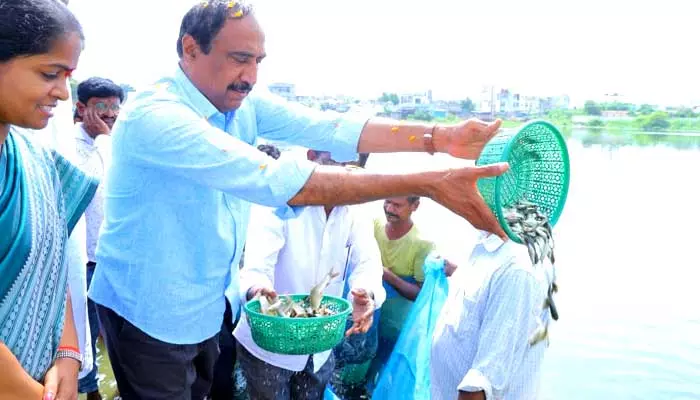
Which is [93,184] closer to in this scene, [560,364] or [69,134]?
[69,134]

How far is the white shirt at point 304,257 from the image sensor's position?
9.55 feet

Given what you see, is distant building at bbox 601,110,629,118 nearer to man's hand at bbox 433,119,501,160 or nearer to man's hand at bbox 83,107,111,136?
man's hand at bbox 83,107,111,136

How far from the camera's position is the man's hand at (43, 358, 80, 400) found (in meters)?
1.58

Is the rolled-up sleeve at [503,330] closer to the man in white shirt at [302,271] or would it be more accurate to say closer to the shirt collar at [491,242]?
the shirt collar at [491,242]

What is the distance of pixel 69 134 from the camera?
2.27m

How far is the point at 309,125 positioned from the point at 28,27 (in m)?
Result: 1.41

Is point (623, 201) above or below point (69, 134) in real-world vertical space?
below

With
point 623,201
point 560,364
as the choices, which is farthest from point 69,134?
point 623,201

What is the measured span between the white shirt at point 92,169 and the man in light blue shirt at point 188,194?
188cm

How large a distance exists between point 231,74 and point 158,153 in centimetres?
42

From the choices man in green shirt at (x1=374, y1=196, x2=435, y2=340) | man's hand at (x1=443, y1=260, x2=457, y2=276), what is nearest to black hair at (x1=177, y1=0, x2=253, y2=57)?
man in green shirt at (x1=374, y1=196, x2=435, y2=340)

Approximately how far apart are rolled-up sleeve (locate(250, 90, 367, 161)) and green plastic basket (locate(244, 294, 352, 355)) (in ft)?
2.35

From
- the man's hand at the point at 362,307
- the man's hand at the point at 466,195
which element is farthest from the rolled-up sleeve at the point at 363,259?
the man's hand at the point at 466,195

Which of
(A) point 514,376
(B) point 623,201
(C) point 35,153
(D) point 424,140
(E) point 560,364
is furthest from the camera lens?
(B) point 623,201
